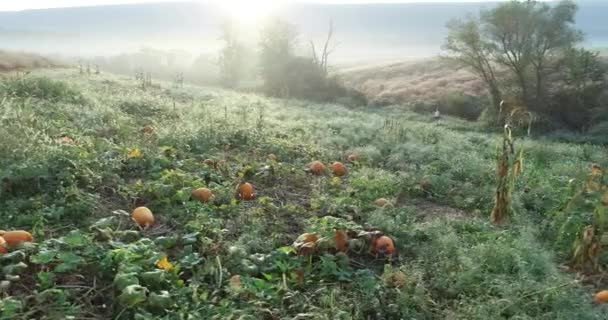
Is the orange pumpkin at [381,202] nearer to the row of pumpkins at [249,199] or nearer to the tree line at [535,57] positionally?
the row of pumpkins at [249,199]

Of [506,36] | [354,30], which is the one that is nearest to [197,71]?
[506,36]

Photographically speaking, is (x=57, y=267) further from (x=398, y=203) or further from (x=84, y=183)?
(x=398, y=203)

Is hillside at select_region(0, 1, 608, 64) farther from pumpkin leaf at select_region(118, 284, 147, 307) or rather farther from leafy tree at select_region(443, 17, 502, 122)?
pumpkin leaf at select_region(118, 284, 147, 307)

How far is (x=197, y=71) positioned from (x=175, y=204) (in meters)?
53.5

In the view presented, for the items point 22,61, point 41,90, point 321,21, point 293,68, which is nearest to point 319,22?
point 321,21

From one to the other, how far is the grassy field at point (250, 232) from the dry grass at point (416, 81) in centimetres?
2759

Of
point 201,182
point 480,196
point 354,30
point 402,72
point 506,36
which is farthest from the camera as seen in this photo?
point 354,30

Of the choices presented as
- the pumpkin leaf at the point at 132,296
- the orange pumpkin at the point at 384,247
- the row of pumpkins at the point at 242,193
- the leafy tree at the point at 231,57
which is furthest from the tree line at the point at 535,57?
the pumpkin leaf at the point at 132,296

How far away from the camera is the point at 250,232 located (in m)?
5.30

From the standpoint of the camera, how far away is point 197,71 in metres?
57.5

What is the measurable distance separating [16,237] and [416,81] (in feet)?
144

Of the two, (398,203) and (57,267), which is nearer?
(57,267)

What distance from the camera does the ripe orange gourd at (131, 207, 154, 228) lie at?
5.20 m

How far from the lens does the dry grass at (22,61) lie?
25016mm
